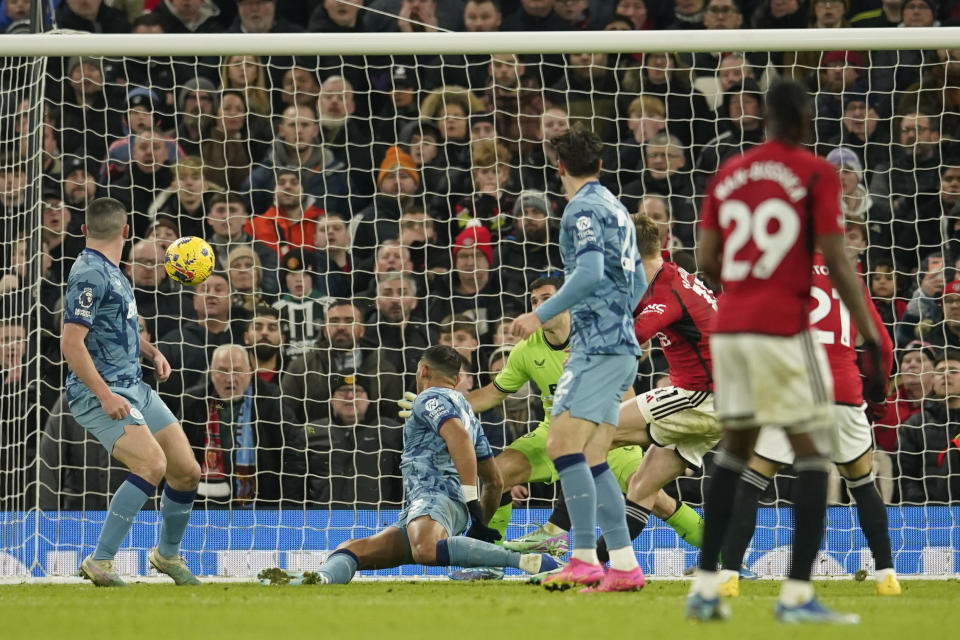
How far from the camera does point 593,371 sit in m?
6.10

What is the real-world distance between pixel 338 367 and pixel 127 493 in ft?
10.3

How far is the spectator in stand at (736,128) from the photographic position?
1107 centimetres

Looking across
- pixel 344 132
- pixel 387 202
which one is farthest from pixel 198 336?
pixel 344 132

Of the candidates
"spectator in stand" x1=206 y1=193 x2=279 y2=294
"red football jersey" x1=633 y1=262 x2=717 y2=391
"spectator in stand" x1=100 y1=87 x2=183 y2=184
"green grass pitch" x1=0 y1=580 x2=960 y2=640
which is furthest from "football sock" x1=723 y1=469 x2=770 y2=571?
"spectator in stand" x1=100 y1=87 x2=183 y2=184

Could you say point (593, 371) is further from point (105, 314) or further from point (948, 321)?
point (948, 321)

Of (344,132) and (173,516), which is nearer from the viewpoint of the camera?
(173,516)

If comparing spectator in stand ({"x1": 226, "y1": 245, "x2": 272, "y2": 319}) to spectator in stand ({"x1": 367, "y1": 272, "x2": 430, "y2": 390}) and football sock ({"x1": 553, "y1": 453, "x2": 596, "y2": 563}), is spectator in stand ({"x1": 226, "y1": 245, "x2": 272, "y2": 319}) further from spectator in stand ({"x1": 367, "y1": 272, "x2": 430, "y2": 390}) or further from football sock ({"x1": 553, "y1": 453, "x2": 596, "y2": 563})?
football sock ({"x1": 553, "y1": 453, "x2": 596, "y2": 563})

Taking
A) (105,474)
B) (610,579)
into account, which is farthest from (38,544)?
(610,579)

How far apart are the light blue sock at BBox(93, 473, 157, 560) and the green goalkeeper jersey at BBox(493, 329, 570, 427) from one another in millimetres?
2583

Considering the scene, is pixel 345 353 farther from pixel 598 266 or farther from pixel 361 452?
pixel 598 266

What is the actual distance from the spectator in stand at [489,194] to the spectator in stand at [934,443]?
11.6 feet

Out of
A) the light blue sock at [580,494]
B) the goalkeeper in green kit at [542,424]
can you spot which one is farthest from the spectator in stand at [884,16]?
the light blue sock at [580,494]

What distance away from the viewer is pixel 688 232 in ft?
36.8

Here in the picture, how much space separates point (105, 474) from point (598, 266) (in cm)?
531
